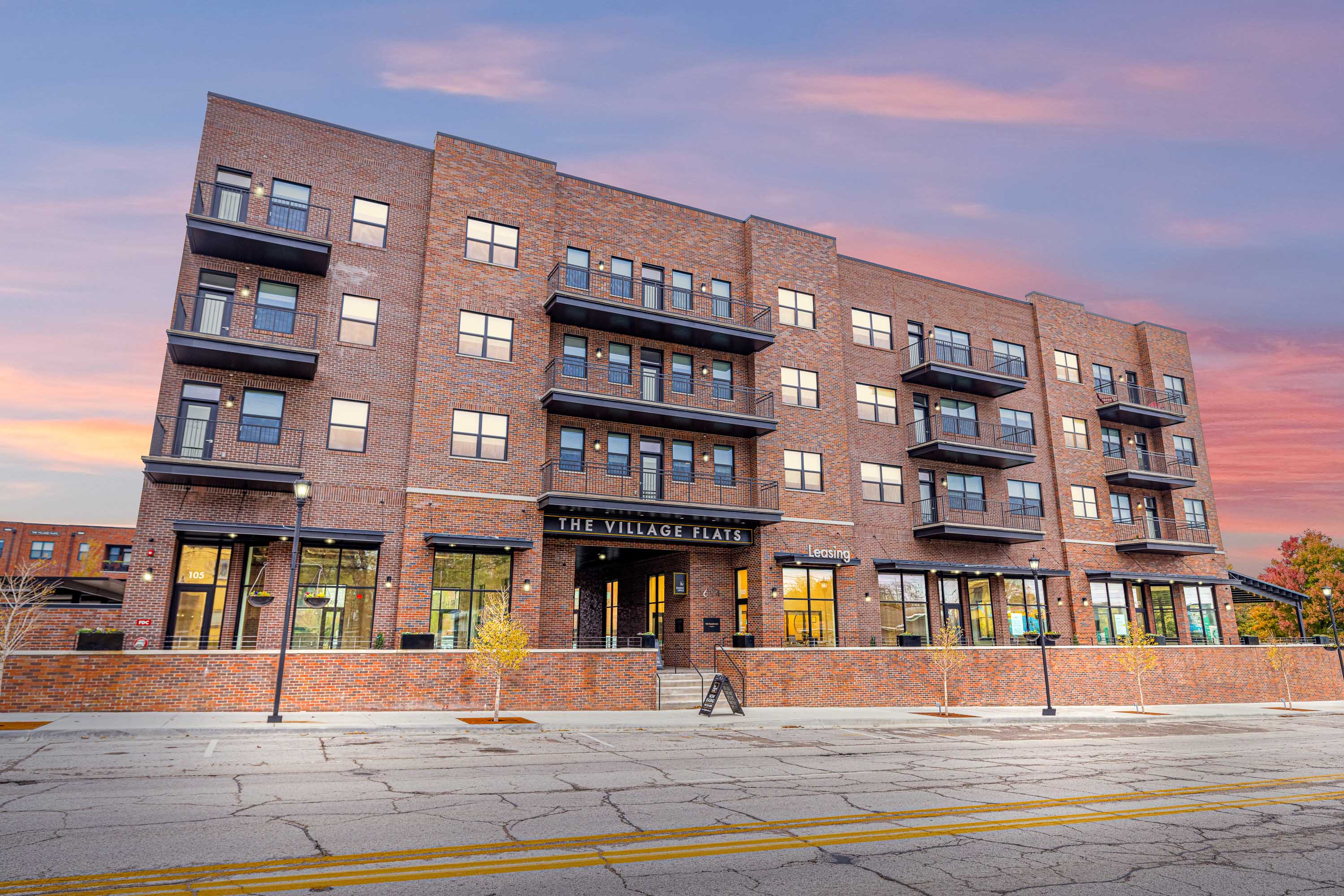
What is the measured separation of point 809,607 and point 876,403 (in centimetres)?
958

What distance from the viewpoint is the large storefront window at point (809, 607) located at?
2814 cm

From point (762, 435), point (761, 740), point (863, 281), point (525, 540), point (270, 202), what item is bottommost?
point (761, 740)

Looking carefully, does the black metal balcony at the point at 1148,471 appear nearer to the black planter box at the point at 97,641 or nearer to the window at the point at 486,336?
the window at the point at 486,336

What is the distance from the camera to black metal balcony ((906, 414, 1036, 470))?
106 ft

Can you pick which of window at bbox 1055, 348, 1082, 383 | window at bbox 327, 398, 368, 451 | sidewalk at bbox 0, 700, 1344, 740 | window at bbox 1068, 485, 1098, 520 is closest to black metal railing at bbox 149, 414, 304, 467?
window at bbox 327, 398, 368, 451

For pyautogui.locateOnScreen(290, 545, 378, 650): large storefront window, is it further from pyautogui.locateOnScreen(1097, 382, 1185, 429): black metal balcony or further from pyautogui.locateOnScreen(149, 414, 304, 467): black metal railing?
pyautogui.locateOnScreen(1097, 382, 1185, 429): black metal balcony

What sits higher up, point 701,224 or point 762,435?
point 701,224

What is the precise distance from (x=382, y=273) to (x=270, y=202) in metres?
3.69

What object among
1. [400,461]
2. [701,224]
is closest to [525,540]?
[400,461]

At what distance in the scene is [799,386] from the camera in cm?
3056

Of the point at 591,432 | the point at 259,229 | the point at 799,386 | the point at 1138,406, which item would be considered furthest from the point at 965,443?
the point at 259,229

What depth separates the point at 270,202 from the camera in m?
23.3

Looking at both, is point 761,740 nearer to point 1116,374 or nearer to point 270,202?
point 270,202

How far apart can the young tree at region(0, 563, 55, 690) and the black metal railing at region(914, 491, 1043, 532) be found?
94.6 ft
